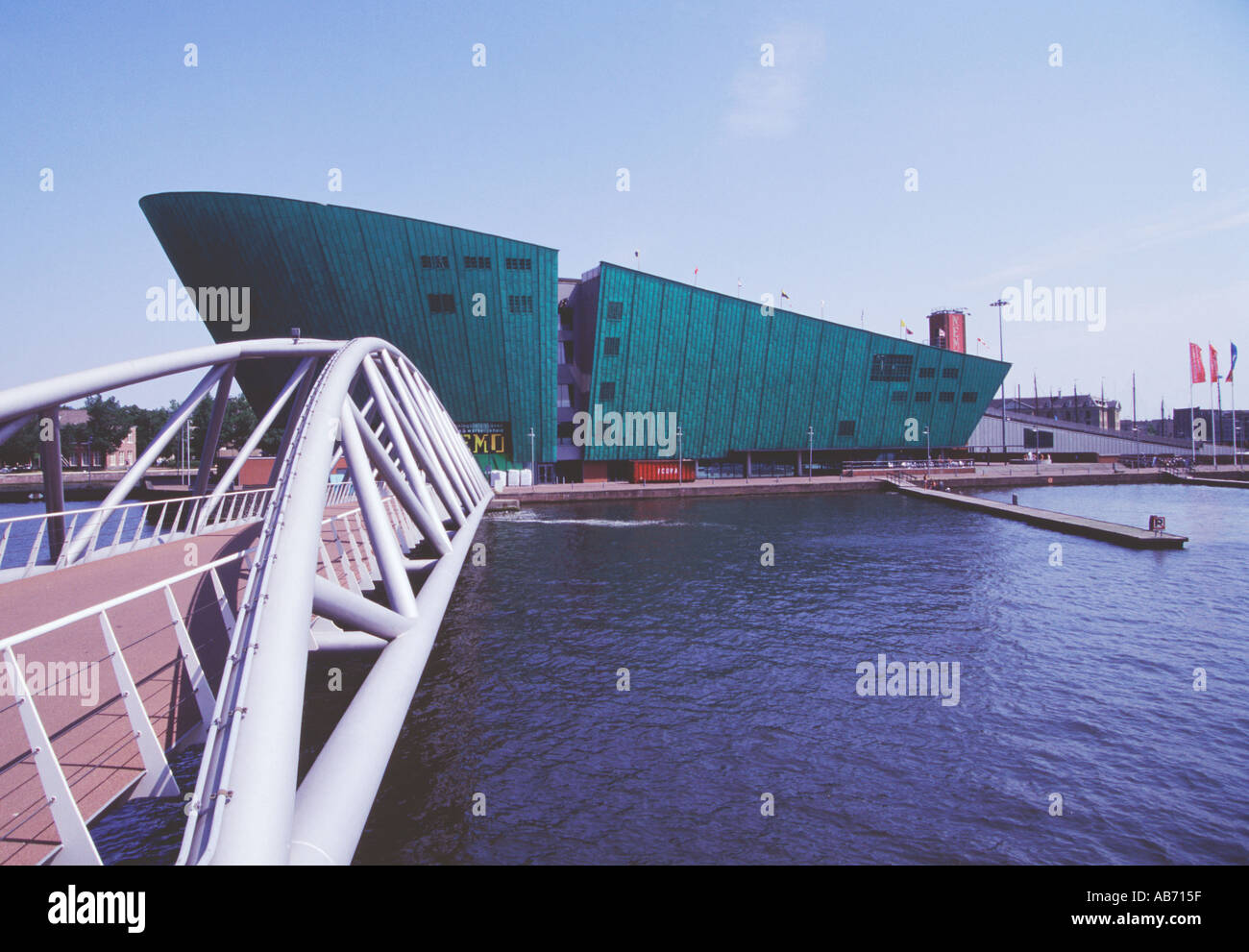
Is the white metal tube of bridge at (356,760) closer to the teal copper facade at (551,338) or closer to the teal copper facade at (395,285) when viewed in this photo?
the teal copper facade at (395,285)

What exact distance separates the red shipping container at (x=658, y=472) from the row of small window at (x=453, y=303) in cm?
2031

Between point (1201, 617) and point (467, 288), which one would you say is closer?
point (1201, 617)

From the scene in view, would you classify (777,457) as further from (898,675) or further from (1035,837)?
(1035,837)

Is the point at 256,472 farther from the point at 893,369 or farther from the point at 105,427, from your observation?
the point at 893,369

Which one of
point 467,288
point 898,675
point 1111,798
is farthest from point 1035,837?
point 467,288

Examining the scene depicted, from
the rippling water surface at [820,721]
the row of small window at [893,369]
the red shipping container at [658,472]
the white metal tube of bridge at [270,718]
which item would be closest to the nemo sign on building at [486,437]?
the red shipping container at [658,472]

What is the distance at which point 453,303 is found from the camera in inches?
2667

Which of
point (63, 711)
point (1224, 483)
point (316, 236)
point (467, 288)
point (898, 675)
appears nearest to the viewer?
point (63, 711)

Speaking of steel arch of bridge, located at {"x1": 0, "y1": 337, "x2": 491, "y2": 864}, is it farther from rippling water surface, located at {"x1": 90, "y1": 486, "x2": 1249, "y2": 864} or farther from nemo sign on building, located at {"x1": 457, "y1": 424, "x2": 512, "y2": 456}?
nemo sign on building, located at {"x1": 457, "y1": 424, "x2": 512, "y2": 456}

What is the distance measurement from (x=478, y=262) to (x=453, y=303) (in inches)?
169

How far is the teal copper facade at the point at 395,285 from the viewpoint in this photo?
6188 centimetres

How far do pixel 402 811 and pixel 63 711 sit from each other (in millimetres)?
7600

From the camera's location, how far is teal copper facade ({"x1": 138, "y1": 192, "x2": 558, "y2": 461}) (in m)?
61.9

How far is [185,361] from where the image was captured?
1495cm
